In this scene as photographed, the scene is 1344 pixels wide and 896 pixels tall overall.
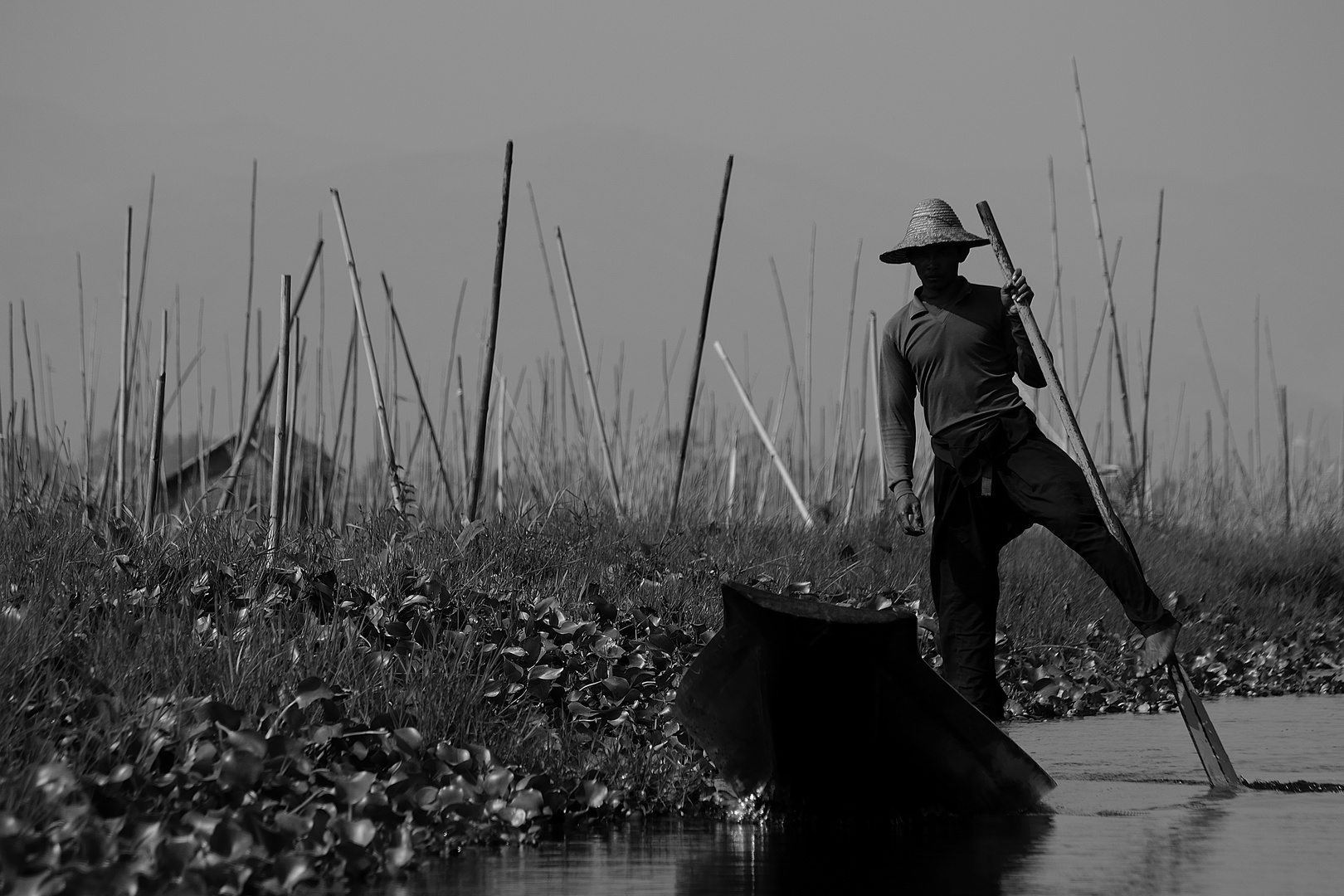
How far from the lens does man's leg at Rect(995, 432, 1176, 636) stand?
14.5 ft

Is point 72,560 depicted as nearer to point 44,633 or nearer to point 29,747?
point 44,633

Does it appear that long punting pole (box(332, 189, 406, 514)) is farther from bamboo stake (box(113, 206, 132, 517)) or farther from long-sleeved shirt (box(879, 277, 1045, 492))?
long-sleeved shirt (box(879, 277, 1045, 492))

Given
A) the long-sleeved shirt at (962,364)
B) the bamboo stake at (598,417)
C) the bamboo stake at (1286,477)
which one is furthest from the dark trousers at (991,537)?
the bamboo stake at (1286,477)

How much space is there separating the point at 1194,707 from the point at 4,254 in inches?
3122

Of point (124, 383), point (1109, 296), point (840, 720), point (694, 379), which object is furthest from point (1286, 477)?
point (124, 383)

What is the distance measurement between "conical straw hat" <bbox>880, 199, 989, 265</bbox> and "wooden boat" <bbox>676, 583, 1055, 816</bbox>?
5.55 feet

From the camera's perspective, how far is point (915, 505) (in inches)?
199

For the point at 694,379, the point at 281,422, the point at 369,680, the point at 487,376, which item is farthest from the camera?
the point at 694,379

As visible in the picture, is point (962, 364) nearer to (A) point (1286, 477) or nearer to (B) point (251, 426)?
(B) point (251, 426)

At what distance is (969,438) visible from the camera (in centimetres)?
476

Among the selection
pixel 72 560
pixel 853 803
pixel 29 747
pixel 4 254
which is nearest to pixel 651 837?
pixel 853 803

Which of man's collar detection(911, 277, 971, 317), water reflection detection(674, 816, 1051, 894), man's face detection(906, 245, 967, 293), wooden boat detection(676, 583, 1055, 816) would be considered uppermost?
man's face detection(906, 245, 967, 293)

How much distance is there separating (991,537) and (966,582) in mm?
180

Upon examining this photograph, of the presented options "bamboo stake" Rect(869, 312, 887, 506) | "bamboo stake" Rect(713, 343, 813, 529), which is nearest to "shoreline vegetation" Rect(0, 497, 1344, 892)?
"bamboo stake" Rect(713, 343, 813, 529)
